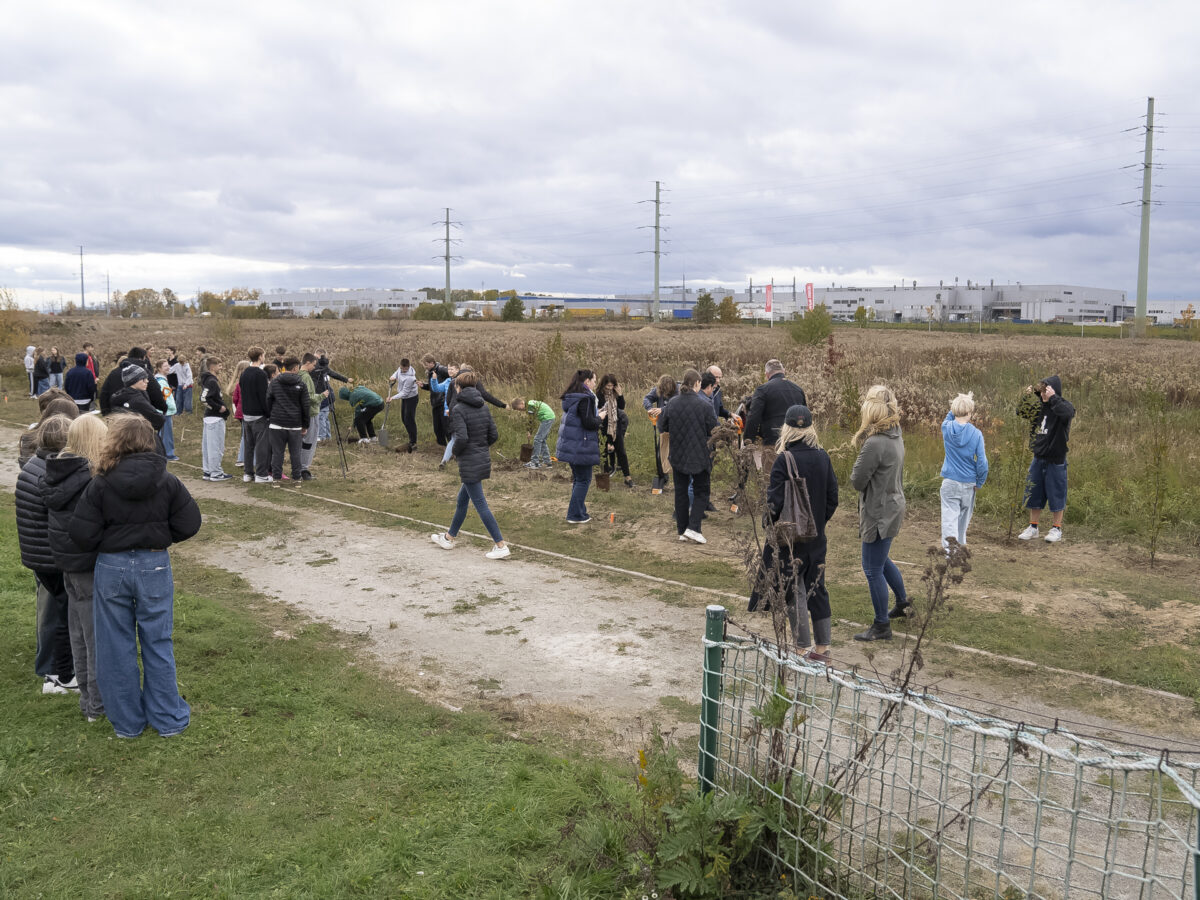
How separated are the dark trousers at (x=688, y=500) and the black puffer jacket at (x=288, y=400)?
6.38 metres

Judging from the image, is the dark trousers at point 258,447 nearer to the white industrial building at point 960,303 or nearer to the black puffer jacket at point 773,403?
the black puffer jacket at point 773,403

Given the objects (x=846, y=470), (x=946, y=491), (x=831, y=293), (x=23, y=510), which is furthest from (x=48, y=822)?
(x=831, y=293)

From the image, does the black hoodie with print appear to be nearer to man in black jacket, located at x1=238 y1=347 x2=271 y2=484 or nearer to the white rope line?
the white rope line

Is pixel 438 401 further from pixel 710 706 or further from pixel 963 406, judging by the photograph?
pixel 710 706

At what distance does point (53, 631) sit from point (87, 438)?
161 centimetres

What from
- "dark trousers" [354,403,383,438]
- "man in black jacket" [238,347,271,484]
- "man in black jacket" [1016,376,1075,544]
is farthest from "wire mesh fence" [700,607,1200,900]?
"dark trousers" [354,403,383,438]

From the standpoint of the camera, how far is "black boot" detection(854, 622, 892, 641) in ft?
23.1

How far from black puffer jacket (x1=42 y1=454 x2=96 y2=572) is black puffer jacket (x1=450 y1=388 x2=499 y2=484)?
4429 millimetres

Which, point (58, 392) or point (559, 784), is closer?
point (559, 784)

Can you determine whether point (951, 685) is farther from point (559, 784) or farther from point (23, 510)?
point (23, 510)

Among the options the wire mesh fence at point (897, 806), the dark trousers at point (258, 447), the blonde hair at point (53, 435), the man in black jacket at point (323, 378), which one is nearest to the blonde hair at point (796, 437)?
the wire mesh fence at point (897, 806)

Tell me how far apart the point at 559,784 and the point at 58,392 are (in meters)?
4.62

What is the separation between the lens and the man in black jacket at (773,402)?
10.1 m

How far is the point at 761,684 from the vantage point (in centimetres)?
376
